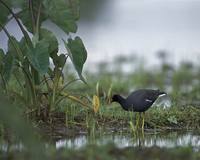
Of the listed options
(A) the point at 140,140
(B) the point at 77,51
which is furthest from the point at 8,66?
(A) the point at 140,140

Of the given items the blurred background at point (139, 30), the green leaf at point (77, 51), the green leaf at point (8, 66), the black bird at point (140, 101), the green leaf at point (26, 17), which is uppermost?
the blurred background at point (139, 30)

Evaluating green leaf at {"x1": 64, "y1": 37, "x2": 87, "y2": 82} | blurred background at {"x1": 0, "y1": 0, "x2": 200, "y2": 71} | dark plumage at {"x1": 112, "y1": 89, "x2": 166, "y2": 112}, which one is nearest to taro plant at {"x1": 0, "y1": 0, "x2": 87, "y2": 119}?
green leaf at {"x1": 64, "y1": 37, "x2": 87, "y2": 82}

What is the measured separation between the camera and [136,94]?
8.06 m

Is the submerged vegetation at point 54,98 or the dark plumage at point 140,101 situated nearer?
the submerged vegetation at point 54,98

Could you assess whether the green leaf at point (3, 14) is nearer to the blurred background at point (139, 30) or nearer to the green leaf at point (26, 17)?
the green leaf at point (26, 17)

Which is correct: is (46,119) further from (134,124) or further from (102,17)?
(102,17)

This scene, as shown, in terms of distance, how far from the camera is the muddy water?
6.74m

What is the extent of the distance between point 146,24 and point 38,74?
14.5 m

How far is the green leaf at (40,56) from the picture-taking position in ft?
23.3

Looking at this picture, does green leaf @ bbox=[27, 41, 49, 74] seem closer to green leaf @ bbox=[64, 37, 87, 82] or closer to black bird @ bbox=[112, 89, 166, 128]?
green leaf @ bbox=[64, 37, 87, 82]

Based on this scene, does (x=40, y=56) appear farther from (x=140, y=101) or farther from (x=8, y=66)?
(x=140, y=101)

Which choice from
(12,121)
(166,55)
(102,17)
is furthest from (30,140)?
(102,17)

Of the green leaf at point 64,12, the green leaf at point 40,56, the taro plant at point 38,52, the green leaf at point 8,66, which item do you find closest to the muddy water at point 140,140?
the taro plant at point 38,52

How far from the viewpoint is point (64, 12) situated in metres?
7.75
